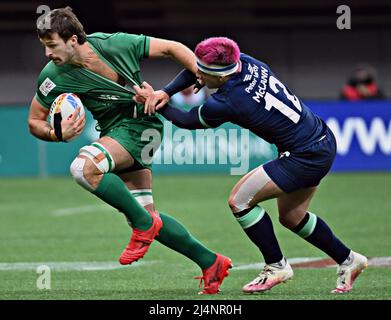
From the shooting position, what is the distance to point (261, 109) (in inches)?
275

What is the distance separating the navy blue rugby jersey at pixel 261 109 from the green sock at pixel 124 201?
75 centimetres

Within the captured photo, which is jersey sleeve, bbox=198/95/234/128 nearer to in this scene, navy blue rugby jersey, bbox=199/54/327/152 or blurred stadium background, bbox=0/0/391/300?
navy blue rugby jersey, bbox=199/54/327/152

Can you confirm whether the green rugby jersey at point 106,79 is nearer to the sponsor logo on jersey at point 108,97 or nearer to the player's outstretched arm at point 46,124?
the sponsor logo on jersey at point 108,97

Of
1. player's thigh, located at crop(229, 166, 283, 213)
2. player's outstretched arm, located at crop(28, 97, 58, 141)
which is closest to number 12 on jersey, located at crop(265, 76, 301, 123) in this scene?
player's thigh, located at crop(229, 166, 283, 213)

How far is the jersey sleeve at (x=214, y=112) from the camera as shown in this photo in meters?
6.91

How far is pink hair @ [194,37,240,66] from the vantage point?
686 cm

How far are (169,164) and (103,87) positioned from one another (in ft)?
33.5

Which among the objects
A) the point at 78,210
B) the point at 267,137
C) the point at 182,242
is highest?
the point at 267,137

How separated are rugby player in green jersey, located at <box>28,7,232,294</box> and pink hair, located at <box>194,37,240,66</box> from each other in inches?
18.9

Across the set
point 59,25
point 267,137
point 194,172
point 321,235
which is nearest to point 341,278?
point 321,235

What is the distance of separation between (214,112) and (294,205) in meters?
0.98

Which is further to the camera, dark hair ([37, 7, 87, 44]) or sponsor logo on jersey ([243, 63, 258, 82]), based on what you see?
dark hair ([37, 7, 87, 44])

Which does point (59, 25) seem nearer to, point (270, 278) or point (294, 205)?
point (294, 205)
